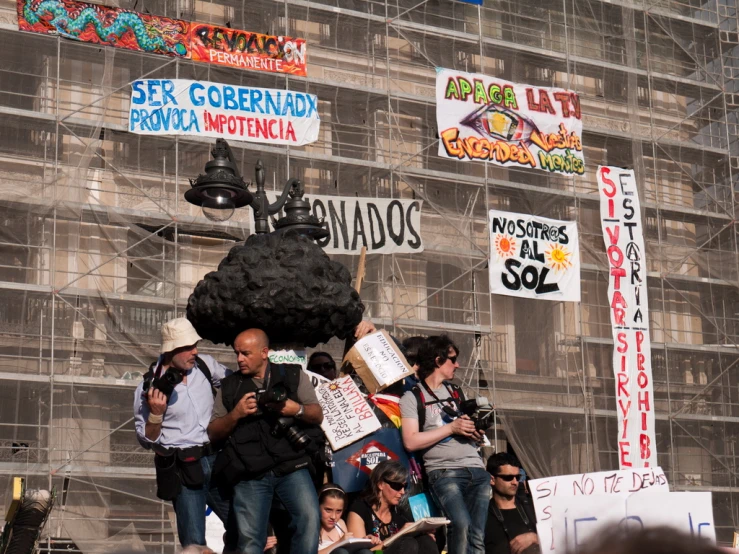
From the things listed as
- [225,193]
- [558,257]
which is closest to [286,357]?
[225,193]

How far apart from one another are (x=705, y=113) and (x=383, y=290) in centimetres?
666

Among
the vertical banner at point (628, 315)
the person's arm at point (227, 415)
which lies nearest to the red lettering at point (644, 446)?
the vertical banner at point (628, 315)

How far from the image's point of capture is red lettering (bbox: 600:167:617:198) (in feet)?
53.9

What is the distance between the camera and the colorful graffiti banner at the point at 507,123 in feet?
52.4

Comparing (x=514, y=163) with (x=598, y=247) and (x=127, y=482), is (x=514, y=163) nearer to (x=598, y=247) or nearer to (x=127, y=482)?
(x=598, y=247)

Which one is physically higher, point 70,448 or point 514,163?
point 514,163

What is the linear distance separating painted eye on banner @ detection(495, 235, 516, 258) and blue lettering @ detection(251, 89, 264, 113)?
3.33m

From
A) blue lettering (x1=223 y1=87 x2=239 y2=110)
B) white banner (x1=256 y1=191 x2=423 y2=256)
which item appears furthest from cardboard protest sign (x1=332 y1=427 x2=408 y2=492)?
blue lettering (x1=223 y1=87 x2=239 y2=110)

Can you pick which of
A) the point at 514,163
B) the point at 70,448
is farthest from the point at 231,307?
the point at 514,163

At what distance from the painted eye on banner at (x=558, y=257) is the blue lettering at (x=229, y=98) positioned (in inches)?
170

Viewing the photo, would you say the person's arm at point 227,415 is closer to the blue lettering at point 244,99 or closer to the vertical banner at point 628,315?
the blue lettering at point 244,99

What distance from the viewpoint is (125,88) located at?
15.2 metres

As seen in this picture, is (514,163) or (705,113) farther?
(705,113)

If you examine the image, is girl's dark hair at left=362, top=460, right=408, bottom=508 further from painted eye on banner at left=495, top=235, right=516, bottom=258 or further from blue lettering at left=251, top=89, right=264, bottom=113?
painted eye on banner at left=495, top=235, right=516, bottom=258
